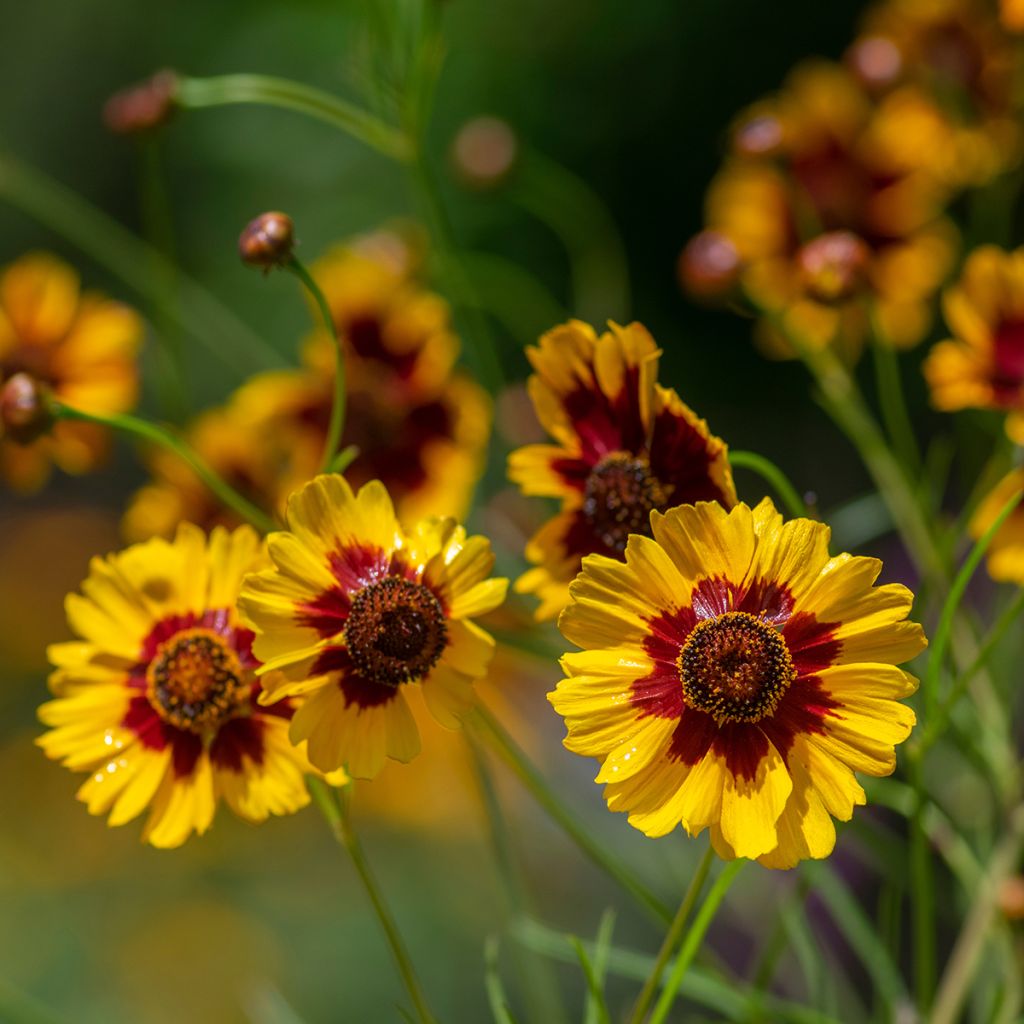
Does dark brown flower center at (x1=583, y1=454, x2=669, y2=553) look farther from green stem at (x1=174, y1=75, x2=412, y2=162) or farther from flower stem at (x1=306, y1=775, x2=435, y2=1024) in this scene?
green stem at (x1=174, y1=75, x2=412, y2=162)

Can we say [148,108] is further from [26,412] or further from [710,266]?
[710,266]

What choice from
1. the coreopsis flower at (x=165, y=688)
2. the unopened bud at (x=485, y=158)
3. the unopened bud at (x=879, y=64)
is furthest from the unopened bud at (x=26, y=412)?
the unopened bud at (x=879, y=64)

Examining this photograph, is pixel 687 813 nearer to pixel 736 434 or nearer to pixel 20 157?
pixel 736 434

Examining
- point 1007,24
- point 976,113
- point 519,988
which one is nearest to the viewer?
point 1007,24

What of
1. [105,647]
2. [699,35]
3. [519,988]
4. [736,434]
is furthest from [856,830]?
[699,35]

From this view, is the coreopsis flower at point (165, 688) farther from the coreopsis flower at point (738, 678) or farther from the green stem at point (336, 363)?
the coreopsis flower at point (738, 678)
